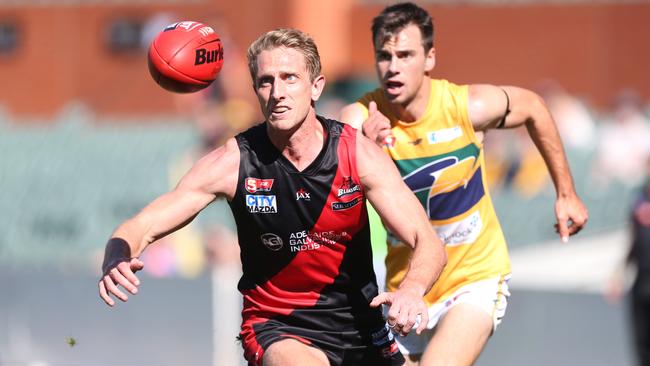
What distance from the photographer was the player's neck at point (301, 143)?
18.2 feet

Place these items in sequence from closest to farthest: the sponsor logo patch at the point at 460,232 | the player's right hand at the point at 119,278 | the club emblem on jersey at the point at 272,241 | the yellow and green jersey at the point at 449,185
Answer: the player's right hand at the point at 119,278
the club emblem on jersey at the point at 272,241
the yellow and green jersey at the point at 449,185
the sponsor logo patch at the point at 460,232

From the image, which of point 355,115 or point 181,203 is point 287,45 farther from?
point 355,115

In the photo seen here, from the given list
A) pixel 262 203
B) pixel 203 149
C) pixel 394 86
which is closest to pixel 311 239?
pixel 262 203

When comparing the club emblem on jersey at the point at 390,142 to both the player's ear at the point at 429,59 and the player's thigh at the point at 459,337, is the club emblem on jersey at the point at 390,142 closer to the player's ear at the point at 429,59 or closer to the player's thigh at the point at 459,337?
the player's ear at the point at 429,59

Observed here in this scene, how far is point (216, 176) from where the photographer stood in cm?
550

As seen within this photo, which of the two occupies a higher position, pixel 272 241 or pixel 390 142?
pixel 390 142

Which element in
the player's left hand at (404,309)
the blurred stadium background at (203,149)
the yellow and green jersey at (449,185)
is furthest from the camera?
the blurred stadium background at (203,149)

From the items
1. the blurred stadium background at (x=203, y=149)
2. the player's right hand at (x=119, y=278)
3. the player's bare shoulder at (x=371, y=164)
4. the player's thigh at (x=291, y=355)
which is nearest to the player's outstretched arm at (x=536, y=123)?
the player's bare shoulder at (x=371, y=164)

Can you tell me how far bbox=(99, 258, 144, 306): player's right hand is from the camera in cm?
507

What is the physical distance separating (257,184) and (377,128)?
96 centimetres

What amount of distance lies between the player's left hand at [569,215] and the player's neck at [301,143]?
75.7 inches

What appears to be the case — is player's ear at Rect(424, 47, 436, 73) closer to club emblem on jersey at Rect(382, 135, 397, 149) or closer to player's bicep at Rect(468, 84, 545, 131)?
player's bicep at Rect(468, 84, 545, 131)

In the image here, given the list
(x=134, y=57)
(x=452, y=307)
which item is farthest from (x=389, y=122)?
(x=134, y=57)

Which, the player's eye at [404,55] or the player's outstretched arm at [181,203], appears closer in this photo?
the player's outstretched arm at [181,203]
